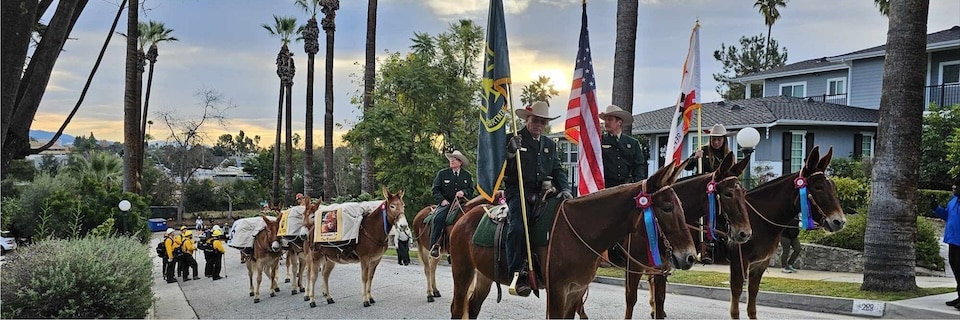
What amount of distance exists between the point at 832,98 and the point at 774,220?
88.2 feet

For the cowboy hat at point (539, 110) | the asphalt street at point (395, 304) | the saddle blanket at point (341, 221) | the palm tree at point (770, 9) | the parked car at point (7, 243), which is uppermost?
the palm tree at point (770, 9)

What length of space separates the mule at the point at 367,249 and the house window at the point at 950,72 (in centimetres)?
2428

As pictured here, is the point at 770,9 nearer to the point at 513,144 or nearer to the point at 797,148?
the point at 797,148

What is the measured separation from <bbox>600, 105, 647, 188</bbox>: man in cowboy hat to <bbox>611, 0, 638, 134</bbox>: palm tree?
5937mm

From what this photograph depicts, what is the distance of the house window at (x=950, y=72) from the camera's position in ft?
80.9

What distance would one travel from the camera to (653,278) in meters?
8.51

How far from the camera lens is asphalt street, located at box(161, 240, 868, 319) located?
9672 millimetres

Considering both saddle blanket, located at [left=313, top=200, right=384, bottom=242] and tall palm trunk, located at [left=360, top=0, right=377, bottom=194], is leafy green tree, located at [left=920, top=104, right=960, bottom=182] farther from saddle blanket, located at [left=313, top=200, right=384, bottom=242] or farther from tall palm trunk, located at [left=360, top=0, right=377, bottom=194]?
tall palm trunk, located at [left=360, top=0, right=377, bottom=194]

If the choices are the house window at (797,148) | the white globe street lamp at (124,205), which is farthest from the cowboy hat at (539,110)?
the house window at (797,148)

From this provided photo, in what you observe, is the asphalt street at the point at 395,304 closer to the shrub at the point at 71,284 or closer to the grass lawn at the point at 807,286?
the grass lawn at the point at 807,286

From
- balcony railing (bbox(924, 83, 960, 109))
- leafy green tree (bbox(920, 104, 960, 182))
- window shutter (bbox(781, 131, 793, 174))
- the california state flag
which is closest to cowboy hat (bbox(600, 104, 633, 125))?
the california state flag

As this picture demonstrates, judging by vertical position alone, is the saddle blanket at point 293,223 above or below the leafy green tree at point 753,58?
below

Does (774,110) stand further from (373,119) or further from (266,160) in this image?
(266,160)

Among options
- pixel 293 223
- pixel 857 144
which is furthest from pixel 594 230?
pixel 857 144
